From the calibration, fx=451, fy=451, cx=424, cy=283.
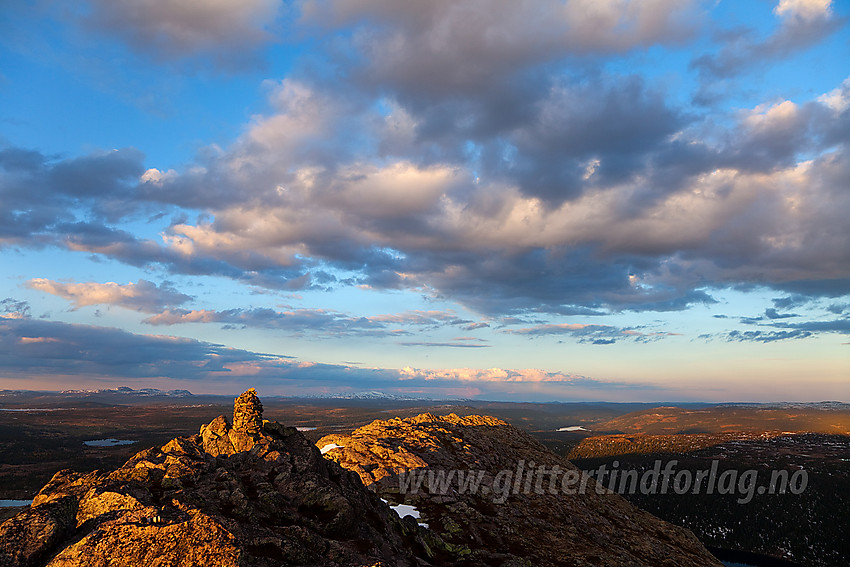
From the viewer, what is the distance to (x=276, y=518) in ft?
120

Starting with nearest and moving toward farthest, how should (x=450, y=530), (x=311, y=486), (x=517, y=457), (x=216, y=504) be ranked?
(x=216, y=504), (x=311, y=486), (x=450, y=530), (x=517, y=457)

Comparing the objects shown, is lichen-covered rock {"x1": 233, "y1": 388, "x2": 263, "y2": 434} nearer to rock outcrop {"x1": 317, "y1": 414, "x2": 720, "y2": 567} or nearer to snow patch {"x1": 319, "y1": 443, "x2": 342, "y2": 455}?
rock outcrop {"x1": 317, "y1": 414, "x2": 720, "y2": 567}

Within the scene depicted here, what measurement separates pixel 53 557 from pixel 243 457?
2040 cm

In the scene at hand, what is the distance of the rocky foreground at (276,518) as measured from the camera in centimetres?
2655

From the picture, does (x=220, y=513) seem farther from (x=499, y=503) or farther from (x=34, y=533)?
(x=499, y=503)

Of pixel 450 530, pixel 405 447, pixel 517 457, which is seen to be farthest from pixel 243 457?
pixel 517 457

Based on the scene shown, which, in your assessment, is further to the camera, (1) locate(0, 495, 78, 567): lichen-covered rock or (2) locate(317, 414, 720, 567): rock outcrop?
(2) locate(317, 414, 720, 567): rock outcrop

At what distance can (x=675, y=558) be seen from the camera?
86.6m

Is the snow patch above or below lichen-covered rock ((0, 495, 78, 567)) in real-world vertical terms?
below

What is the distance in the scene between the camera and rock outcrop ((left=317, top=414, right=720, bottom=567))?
67500mm

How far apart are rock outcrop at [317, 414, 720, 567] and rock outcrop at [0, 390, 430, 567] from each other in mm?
19470

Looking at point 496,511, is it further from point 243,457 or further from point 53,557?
point 53,557

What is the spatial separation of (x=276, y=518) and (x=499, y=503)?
197ft

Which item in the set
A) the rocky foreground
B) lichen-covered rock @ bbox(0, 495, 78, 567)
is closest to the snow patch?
the rocky foreground
